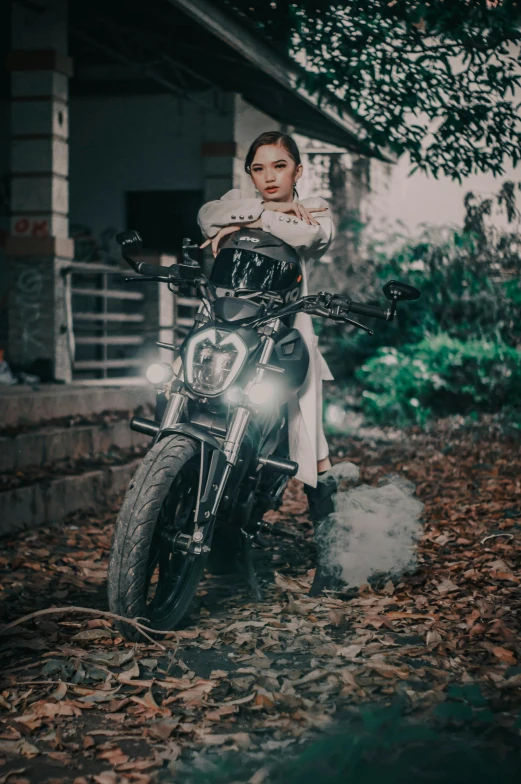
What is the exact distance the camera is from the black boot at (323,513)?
4.89 metres

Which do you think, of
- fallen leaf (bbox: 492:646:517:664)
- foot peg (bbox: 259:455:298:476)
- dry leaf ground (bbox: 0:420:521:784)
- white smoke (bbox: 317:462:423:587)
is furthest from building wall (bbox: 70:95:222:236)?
fallen leaf (bbox: 492:646:517:664)

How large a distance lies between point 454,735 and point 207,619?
5.44ft

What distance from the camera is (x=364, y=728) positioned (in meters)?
3.17

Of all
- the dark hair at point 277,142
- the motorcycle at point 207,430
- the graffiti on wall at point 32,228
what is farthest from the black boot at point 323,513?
the graffiti on wall at point 32,228

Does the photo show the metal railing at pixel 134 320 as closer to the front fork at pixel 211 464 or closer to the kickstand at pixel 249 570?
the kickstand at pixel 249 570

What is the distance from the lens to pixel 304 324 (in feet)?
15.7

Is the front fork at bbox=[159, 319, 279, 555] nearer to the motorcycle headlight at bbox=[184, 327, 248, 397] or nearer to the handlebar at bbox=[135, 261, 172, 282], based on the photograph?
the motorcycle headlight at bbox=[184, 327, 248, 397]

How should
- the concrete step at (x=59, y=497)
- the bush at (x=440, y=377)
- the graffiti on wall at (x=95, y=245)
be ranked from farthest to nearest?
the graffiti on wall at (x=95, y=245), the bush at (x=440, y=377), the concrete step at (x=59, y=497)

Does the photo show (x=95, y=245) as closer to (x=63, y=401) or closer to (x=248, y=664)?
(x=63, y=401)

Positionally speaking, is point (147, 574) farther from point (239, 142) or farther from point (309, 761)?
point (239, 142)

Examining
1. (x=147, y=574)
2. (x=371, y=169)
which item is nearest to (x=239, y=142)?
(x=371, y=169)

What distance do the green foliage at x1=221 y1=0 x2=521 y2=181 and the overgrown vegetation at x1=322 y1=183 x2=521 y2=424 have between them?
3.32 m

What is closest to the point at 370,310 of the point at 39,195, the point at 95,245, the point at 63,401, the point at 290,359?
the point at 290,359

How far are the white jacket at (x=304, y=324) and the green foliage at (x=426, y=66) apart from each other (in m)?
4.49
